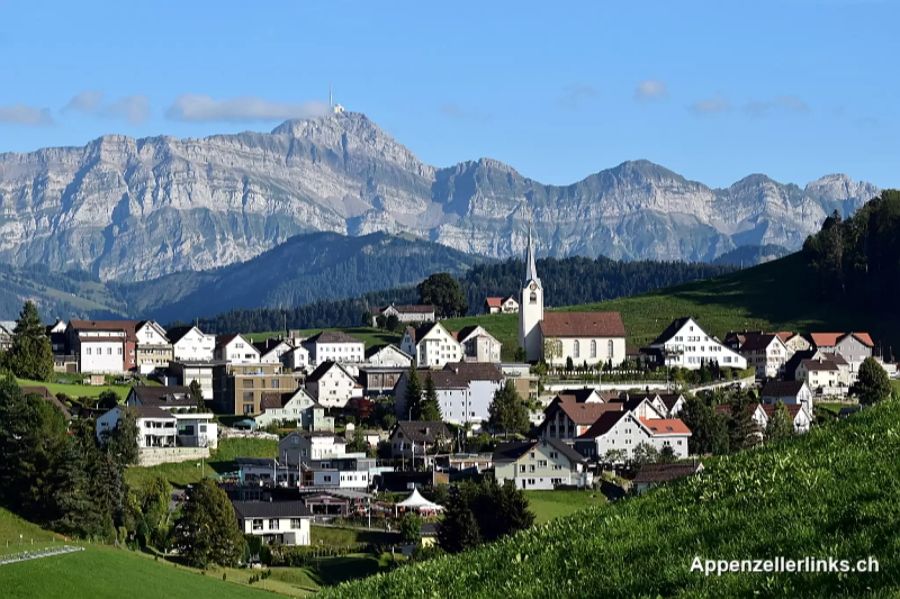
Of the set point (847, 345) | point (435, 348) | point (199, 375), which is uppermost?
point (435, 348)

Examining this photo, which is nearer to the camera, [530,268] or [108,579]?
[108,579]

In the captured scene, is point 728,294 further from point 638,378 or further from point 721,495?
point 721,495

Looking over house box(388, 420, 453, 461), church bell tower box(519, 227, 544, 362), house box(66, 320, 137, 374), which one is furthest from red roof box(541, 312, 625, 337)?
house box(388, 420, 453, 461)

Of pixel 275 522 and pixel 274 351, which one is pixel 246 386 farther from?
pixel 275 522

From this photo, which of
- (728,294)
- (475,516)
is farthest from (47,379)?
(728,294)

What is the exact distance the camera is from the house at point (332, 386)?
363 feet

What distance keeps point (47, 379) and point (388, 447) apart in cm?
2724

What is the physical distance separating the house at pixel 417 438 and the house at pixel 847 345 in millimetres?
51094

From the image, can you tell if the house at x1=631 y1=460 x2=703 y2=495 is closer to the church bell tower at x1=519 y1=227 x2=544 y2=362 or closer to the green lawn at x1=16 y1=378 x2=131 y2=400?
the green lawn at x1=16 y1=378 x2=131 y2=400

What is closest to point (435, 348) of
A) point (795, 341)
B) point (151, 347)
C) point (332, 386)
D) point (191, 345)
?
point (191, 345)

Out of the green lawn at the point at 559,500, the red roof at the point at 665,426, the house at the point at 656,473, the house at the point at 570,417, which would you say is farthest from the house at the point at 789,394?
the green lawn at the point at 559,500

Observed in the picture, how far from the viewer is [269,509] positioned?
71312 millimetres

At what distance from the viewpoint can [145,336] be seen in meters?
133

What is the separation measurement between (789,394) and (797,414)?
6.12 metres
